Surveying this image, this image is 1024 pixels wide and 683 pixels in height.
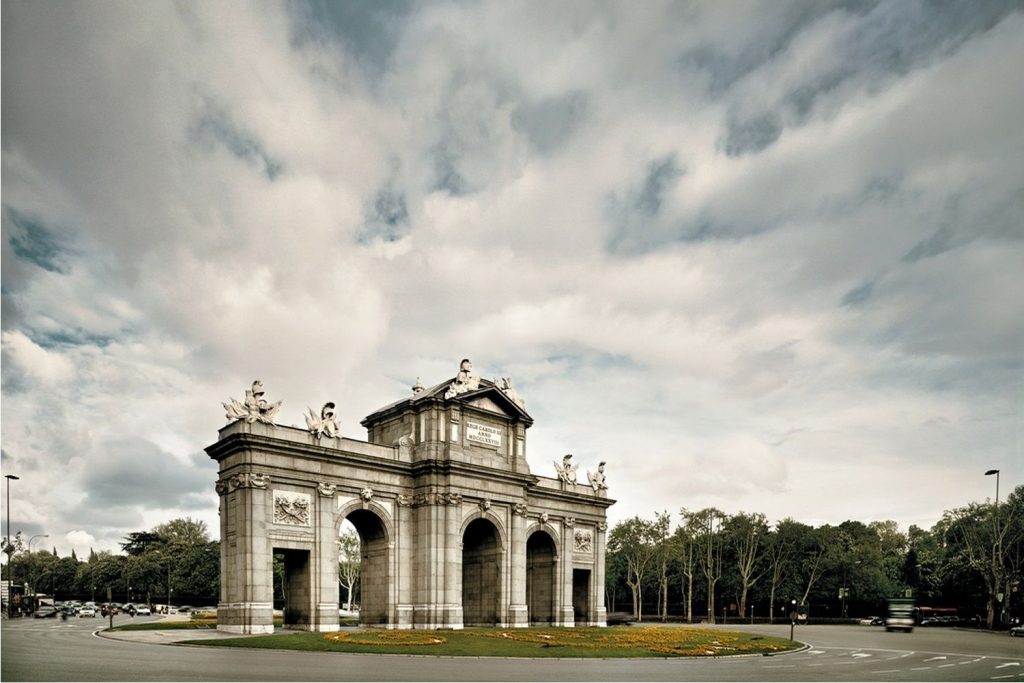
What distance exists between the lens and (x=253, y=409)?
46656mm

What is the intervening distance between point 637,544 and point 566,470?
46.6 m

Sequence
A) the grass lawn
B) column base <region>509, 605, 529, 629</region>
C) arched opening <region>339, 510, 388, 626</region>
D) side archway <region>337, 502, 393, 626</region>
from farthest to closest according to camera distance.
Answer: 1. column base <region>509, 605, 529, 629</region>
2. arched opening <region>339, 510, 388, 626</region>
3. side archway <region>337, 502, 393, 626</region>
4. the grass lawn

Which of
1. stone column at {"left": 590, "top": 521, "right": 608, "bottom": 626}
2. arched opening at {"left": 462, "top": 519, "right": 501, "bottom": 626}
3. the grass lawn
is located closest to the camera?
the grass lawn

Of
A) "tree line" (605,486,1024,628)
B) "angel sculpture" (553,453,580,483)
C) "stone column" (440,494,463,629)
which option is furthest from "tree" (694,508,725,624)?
"stone column" (440,494,463,629)

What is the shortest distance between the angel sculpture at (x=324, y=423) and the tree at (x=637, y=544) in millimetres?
68616

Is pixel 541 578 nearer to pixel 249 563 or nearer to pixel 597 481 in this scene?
pixel 597 481

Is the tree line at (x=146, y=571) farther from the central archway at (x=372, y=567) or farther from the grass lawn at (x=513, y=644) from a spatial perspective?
the grass lawn at (x=513, y=644)

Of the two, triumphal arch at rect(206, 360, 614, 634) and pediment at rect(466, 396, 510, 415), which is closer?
triumphal arch at rect(206, 360, 614, 634)

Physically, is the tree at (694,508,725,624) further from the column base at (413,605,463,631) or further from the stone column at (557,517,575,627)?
the column base at (413,605,463,631)

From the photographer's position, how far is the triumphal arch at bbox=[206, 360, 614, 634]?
4619 centimetres

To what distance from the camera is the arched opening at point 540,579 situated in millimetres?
65000

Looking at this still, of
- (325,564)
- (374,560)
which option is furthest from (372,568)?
(325,564)

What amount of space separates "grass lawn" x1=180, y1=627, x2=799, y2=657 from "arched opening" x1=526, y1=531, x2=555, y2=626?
19.5 meters

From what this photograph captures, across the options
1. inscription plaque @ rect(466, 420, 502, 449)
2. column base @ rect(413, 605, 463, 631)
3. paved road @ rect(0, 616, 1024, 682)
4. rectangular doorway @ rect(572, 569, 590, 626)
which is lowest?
rectangular doorway @ rect(572, 569, 590, 626)
